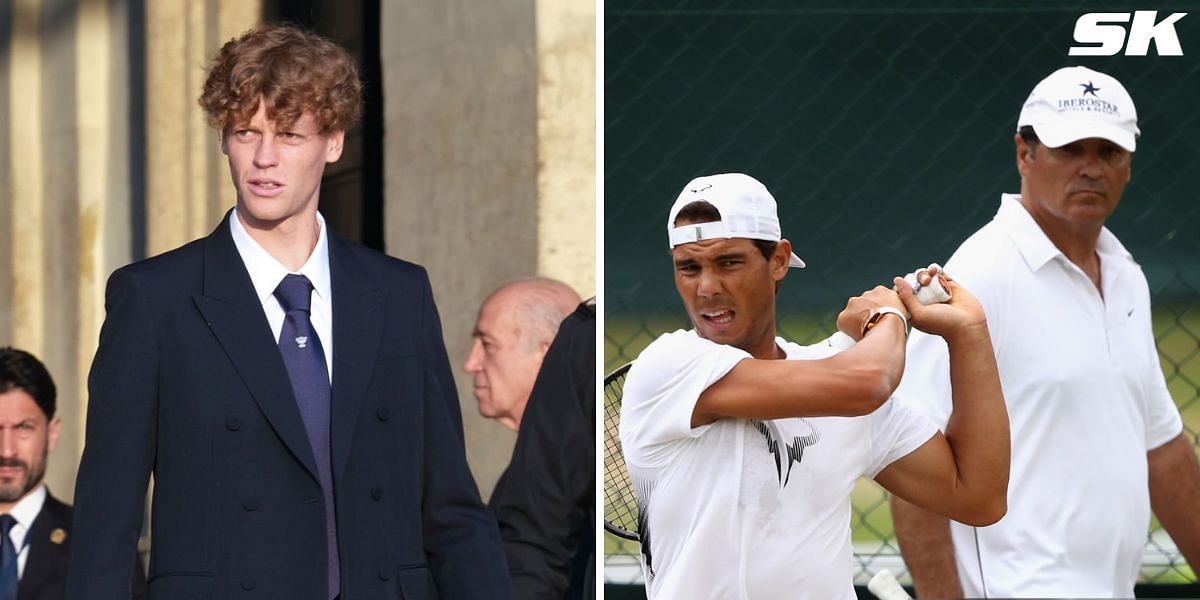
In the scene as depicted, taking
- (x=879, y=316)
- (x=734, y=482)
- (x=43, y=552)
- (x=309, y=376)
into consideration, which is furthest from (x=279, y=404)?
(x=879, y=316)

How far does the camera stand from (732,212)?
3111 millimetres

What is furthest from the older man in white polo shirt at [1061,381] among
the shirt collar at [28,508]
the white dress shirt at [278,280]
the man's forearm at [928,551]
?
the shirt collar at [28,508]

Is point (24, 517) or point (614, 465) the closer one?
point (24, 517)

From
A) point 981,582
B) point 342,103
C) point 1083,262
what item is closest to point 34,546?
point 342,103

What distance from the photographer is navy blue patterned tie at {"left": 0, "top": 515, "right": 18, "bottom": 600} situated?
11.6ft

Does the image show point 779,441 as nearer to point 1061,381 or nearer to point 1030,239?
point 1061,381

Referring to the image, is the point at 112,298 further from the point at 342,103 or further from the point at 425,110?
the point at 425,110

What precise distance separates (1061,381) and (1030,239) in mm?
287

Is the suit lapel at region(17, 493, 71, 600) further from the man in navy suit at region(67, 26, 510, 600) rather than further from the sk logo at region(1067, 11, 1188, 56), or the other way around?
the sk logo at region(1067, 11, 1188, 56)

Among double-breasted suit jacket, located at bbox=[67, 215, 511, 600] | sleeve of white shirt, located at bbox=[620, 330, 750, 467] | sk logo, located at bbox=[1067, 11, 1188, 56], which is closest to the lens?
double-breasted suit jacket, located at bbox=[67, 215, 511, 600]

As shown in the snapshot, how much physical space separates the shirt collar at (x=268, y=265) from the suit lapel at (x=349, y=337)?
2 cm

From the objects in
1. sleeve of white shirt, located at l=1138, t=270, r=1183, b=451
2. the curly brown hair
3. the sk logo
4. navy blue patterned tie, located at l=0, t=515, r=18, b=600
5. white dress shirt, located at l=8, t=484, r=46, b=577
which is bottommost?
navy blue patterned tie, located at l=0, t=515, r=18, b=600

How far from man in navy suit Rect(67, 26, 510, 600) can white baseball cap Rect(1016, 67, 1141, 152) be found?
1230 mm

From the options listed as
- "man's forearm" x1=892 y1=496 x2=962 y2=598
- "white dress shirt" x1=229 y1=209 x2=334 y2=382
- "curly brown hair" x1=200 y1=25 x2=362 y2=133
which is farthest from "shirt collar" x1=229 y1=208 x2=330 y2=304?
"man's forearm" x1=892 y1=496 x2=962 y2=598
